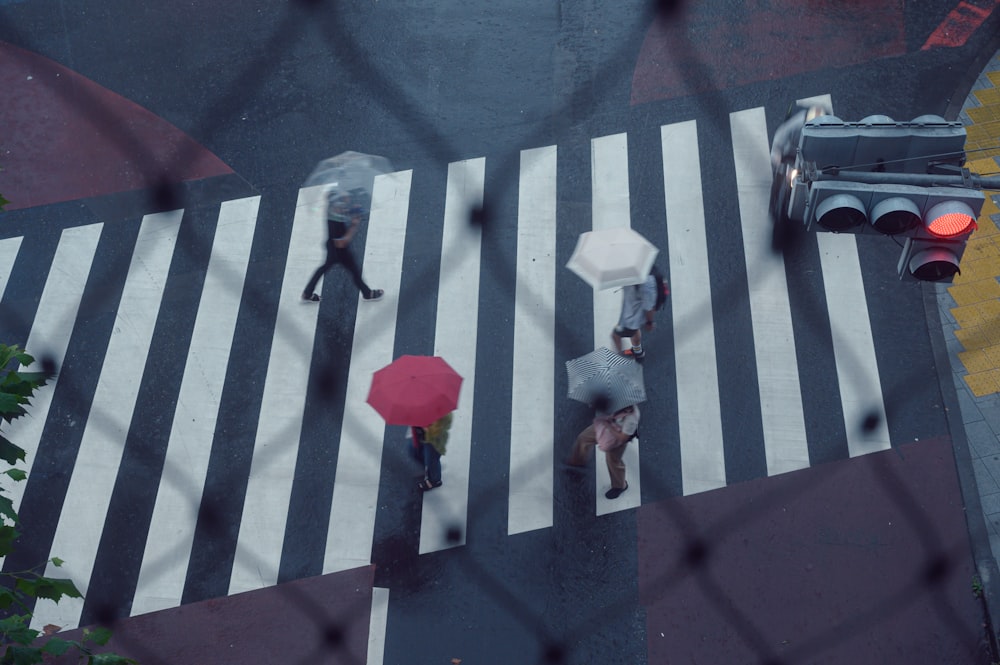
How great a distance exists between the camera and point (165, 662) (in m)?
8.05

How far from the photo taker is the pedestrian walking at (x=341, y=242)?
9016mm

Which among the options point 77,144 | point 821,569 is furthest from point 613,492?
point 77,144

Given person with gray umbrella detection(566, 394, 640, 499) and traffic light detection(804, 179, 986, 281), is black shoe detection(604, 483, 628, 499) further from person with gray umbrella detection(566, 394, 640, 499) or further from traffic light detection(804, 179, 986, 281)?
traffic light detection(804, 179, 986, 281)

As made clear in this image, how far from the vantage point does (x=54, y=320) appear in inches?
396

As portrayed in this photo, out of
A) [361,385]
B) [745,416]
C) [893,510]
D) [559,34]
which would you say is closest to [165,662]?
[361,385]

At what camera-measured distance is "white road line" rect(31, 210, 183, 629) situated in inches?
339

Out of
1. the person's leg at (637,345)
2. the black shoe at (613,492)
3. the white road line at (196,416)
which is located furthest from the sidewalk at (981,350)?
the white road line at (196,416)

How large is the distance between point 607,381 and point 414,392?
1.59 m

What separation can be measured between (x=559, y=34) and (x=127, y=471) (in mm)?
7141

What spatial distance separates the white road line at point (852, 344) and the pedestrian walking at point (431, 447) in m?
3.85

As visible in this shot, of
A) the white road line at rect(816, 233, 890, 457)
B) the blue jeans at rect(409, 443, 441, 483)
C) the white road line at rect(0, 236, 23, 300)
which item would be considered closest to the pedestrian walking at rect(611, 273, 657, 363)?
the white road line at rect(816, 233, 890, 457)

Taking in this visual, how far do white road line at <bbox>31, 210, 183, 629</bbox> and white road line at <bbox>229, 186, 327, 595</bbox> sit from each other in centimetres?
136

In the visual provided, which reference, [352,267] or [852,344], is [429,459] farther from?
[852,344]

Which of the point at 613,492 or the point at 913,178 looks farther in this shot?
the point at 613,492
